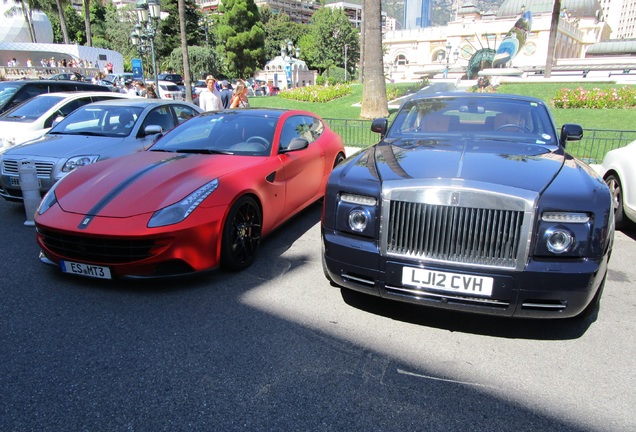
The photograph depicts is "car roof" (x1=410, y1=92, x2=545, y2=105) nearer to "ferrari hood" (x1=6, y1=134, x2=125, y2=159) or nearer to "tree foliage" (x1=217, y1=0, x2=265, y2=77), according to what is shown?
"ferrari hood" (x1=6, y1=134, x2=125, y2=159)

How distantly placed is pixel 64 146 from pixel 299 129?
336cm

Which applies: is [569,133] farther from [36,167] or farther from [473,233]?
[36,167]

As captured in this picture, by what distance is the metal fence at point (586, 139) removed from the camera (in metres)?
9.41

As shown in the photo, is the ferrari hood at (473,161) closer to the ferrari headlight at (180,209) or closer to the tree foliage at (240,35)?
the ferrari headlight at (180,209)

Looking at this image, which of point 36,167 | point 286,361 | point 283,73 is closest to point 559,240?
point 286,361

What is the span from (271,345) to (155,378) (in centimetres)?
75

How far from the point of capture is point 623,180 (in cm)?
536

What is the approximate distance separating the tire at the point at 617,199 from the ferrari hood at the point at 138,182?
4560 millimetres

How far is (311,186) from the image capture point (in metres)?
5.64

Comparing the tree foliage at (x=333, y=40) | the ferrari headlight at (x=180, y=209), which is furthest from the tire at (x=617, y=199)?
the tree foliage at (x=333, y=40)

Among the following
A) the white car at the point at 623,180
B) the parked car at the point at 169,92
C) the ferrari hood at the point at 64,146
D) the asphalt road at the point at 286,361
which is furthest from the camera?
the parked car at the point at 169,92

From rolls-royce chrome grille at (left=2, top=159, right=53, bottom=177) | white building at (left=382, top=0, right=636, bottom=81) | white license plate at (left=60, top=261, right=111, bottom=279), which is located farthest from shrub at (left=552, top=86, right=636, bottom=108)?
white building at (left=382, top=0, right=636, bottom=81)

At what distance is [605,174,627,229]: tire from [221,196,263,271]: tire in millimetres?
4531

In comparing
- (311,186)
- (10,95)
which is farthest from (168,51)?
(311,186)
